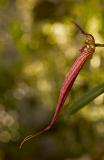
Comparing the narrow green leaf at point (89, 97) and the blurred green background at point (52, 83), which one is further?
the blurred green background at point (52, 83)

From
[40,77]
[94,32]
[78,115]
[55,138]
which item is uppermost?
[94,32]

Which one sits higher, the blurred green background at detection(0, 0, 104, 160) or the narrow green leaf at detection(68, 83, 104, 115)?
the narrow green leaf at detection(68, 83, 104, 115)

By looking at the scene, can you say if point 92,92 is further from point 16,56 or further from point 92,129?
point 16,56

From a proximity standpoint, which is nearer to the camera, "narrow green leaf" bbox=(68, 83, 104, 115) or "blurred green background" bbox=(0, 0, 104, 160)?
"narrow green leaf" bbox=(68, 83, 104, 115)

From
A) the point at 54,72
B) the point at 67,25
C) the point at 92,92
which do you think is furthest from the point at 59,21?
the point at 92,92

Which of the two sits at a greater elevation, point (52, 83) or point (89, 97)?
point (89, 97)

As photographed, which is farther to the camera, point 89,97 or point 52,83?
point 52,83

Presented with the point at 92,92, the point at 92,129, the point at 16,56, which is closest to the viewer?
the point at 92,92

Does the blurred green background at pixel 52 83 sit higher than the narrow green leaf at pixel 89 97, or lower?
lower
